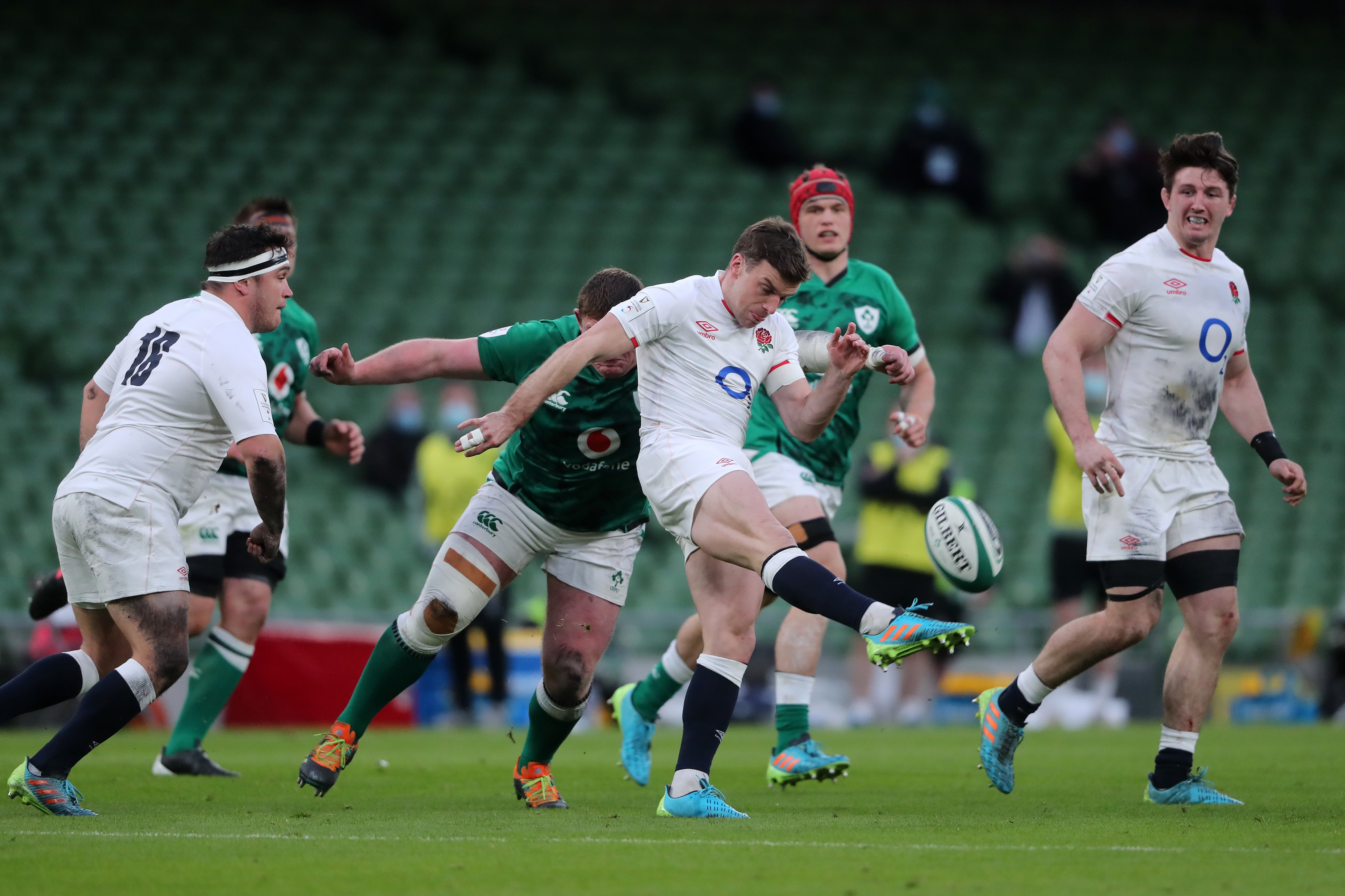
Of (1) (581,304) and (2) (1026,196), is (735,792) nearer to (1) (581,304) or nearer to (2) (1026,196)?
(1) (581,304)

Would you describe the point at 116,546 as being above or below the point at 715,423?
below

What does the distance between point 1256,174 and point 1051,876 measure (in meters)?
20.2

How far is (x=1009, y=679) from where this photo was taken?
14.1 metres

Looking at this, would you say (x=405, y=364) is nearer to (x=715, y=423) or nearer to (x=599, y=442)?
(x=599, y=442)

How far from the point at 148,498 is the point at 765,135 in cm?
1626

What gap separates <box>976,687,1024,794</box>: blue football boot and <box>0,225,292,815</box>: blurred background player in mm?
3187

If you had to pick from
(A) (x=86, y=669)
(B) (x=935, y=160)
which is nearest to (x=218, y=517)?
(A) (x=86, y=669)

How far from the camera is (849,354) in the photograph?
6.15 meters

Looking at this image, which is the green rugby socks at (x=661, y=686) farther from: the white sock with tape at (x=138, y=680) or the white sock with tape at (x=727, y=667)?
the white sock with tape at (x=138, y=680)

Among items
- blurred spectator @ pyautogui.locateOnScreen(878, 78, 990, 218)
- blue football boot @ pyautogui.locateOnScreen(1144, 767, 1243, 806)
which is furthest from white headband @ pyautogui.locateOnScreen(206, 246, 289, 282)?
blurred spectator @ pyautogui.locateOnScreen(878, 78, 990, 218)

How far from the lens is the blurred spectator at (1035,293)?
1925cm

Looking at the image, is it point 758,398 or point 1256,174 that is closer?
point 758,398

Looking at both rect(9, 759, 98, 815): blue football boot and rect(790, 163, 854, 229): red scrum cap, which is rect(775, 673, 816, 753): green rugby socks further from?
rect(9, 759, 98, 815): blue football boot

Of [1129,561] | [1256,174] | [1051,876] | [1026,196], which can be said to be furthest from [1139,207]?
[1051,876]
